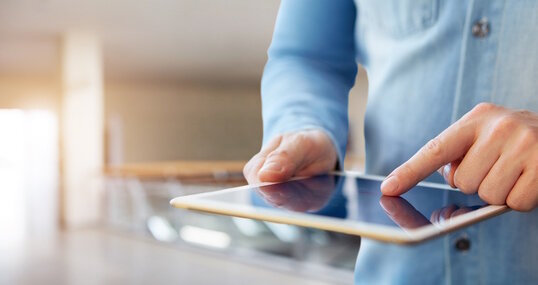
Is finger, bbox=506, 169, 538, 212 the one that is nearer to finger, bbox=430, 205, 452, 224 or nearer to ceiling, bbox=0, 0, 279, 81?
finger, bbox=430, 205, 452, 224

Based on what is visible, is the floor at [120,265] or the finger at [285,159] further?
the floor at [120,265]

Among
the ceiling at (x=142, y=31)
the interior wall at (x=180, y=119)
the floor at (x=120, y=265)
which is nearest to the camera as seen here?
the floor at (x=120, y=265)

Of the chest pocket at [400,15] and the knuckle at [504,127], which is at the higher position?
the chest pocket at [400,15]

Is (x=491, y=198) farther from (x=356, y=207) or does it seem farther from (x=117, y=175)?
(x=117, y=175)

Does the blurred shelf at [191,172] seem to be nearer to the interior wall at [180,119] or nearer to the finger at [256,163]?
the interior wall at [180,119]

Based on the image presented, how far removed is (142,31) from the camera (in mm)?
3238

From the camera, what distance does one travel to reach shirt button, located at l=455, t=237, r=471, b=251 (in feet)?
1.37

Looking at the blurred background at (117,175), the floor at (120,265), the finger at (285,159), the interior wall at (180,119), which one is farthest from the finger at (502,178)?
the interior wall at (180,119)

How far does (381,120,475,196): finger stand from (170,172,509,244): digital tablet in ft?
0.03

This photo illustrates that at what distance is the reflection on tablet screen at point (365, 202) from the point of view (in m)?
0.23

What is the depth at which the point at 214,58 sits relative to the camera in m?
3.60

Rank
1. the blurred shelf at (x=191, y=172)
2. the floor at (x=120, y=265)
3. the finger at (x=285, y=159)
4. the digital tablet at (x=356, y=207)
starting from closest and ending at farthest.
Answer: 1. the digital tablet at (x=356, y=207)
2. the finger at (x=285, y=159)
3. the floor at (x=120, y=265)
4. the blurred shelf at (x=191, y=172)

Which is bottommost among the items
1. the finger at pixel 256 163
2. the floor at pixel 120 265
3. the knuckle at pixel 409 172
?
the floor at pixel 120 265

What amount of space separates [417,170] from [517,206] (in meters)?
0.05
